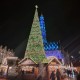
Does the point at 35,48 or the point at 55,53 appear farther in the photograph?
the point at 55,53

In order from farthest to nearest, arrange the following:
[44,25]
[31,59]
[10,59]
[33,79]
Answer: [44,25] → [31,59] → [33,79] → [10,59]

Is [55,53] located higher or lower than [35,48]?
higher

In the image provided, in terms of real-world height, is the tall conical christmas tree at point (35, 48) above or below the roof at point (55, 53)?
below

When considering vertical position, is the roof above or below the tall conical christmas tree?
above

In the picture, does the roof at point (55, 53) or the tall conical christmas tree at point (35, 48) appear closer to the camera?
the tall conical christmas tree at point (35, 48)

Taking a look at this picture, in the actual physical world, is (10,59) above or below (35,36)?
below

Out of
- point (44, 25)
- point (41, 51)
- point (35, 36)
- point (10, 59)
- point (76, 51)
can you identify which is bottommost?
point (10, 59)

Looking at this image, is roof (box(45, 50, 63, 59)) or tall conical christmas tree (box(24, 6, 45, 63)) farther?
roof (box(45, 50, 63, 59))

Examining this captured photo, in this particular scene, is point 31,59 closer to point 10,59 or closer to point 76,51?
point 10,59

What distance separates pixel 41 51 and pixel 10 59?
1045cm

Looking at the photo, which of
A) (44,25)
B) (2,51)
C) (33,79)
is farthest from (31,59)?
(44,25)

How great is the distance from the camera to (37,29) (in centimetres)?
2661

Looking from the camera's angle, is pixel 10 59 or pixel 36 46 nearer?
pixel 10 59

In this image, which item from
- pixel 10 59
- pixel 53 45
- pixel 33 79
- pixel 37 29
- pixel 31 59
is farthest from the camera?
pixel 53 45
